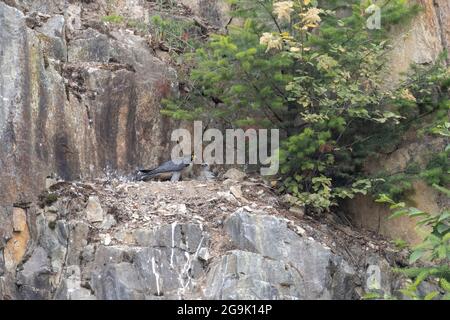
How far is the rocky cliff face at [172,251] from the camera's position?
30.2 feet

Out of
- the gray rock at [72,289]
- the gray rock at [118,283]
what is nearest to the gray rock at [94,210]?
the gray rock at [72,289]

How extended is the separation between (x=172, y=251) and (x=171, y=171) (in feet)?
7.37

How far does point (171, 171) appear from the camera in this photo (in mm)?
11562

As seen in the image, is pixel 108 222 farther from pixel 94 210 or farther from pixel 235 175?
pixel 235 175

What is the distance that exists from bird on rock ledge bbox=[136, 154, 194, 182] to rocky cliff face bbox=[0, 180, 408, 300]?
2.72 ft

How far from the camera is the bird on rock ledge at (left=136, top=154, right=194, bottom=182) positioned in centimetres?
1151

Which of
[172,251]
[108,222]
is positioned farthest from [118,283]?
[108,222]

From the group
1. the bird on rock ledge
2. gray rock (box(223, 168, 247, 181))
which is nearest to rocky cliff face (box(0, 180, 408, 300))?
gray rock (box(223, 168, 247, 181))

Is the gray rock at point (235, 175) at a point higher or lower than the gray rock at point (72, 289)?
higher

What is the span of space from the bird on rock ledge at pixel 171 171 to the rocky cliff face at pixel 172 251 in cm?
83

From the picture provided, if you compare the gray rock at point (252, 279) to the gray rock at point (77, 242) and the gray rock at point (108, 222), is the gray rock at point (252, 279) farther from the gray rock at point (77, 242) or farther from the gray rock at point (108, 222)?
the gray rock at point (77, 242)

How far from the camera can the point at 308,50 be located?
10.6m

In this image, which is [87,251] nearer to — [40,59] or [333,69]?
[40,59]

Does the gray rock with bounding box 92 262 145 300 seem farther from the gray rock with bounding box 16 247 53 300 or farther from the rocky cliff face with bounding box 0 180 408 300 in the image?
the gray rock with bounding box 16 247 53 300
